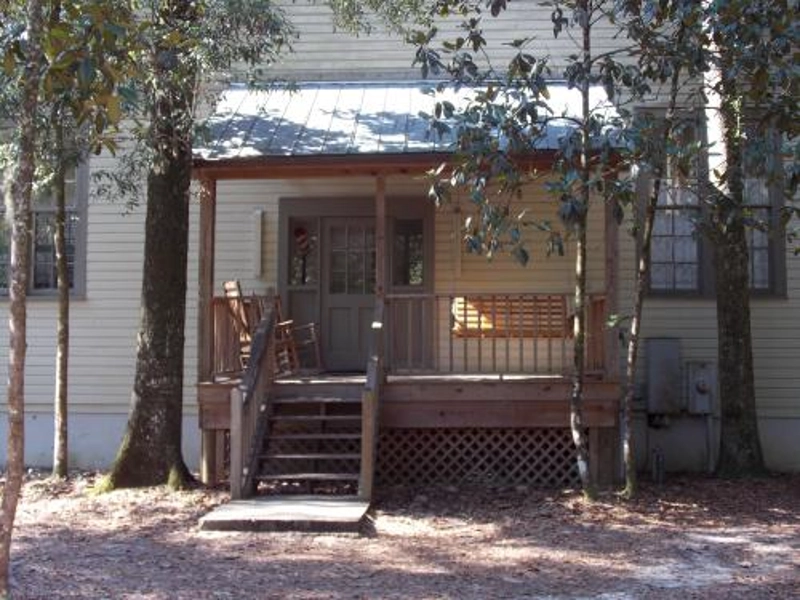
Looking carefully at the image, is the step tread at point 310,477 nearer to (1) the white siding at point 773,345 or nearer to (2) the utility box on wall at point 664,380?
(2) the utility box on wall at point 664,380

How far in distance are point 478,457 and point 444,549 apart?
2.69 metres

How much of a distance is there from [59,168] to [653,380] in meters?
6.52

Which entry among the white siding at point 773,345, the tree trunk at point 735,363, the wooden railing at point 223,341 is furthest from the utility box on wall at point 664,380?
the wooden railing at point 223,341

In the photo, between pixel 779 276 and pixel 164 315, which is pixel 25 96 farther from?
pixel 779 276

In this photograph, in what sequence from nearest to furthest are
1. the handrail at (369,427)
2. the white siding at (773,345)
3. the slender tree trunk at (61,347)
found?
the handrail at (369,427)
the slender tree trunk at (61,347)
the white siding at (773,345)

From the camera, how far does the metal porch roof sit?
31.4ft

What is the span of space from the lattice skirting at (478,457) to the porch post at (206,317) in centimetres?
171

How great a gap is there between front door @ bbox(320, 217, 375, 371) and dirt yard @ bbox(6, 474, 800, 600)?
2.52m

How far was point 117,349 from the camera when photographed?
451 inches

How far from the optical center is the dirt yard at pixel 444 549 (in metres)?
6.17

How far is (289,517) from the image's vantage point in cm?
778

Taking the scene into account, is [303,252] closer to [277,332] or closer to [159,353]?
[277,332]

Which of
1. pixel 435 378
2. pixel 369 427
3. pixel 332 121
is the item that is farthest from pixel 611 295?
pixel 332 121

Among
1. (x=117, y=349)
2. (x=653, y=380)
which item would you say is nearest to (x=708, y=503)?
(x=653, y=380)
